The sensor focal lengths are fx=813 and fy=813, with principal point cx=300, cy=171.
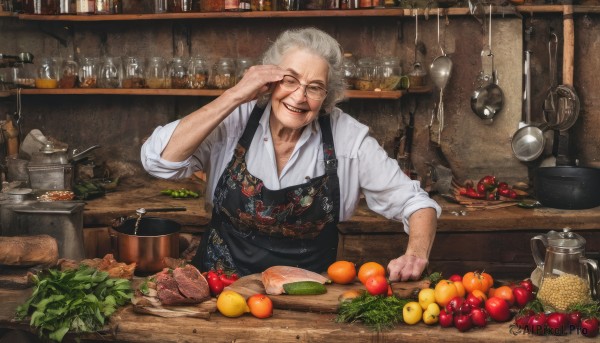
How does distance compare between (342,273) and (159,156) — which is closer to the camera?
(342,273)

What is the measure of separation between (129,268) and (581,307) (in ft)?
5.11

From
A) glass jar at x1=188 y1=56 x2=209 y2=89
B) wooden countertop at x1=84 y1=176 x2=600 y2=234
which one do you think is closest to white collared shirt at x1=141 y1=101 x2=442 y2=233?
wooden countertop at x1=84 y1=176 x2=600 y2=234

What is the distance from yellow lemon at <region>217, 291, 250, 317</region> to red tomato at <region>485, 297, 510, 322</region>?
2.54ft

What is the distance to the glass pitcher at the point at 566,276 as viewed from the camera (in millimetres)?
2553

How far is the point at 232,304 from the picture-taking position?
259 cm

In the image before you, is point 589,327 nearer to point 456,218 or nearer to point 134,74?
point 456,218

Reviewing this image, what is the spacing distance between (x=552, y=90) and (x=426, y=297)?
313 cm

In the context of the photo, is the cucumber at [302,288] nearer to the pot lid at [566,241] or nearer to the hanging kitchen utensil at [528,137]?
the pot lid at [566,241]

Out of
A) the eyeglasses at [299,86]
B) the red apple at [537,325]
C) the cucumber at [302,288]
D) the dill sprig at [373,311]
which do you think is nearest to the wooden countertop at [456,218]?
the eyeglasses at [299,86]

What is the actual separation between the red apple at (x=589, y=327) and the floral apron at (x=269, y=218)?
1.28m

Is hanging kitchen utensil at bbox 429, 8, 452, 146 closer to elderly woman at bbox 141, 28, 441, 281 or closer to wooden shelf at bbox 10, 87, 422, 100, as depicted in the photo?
wooden shelf at bbox 10, 87, 422, 100

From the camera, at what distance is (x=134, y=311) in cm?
266

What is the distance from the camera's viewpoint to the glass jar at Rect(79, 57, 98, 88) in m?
5.31

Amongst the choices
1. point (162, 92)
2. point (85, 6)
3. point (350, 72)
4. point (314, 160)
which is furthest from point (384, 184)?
point (85, 6)
